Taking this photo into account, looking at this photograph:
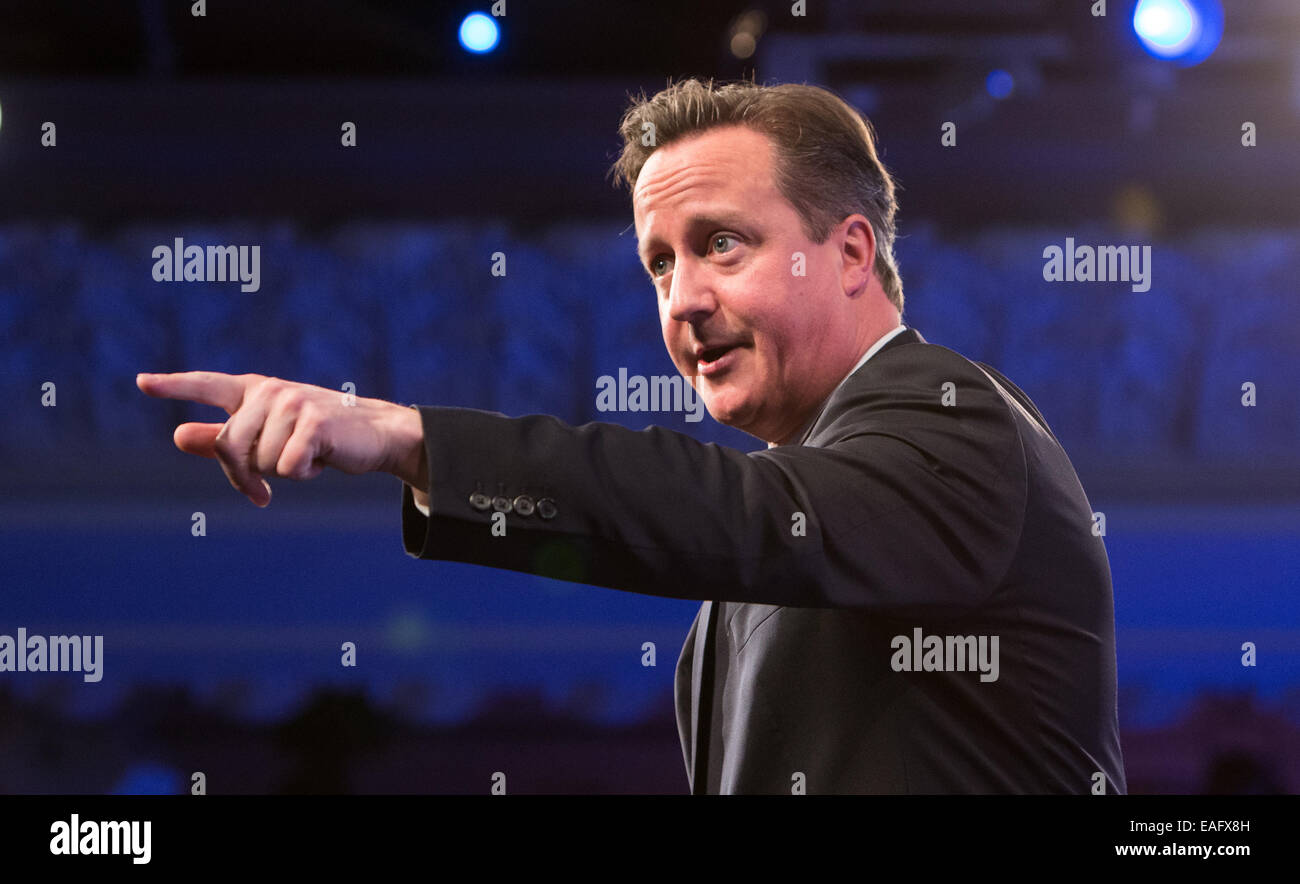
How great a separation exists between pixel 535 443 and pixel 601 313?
3568 mm

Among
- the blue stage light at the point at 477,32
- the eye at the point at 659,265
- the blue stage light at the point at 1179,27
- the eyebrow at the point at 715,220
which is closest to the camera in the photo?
the eyebrow at the point at 715,220

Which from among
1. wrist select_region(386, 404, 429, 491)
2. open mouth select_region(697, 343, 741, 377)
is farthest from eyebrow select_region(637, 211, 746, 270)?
wrist select_region(386, 404, 429, 491)

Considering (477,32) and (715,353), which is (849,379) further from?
(477,32)

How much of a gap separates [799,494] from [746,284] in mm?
539

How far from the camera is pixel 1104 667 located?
121 cm

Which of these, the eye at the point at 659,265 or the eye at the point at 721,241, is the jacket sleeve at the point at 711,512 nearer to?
the eye at the point at 721,241

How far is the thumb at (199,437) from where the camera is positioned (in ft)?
2.78

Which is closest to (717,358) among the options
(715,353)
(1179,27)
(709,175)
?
(715,353)

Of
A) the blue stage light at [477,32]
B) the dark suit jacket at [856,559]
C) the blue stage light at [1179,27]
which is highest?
the blue stage light at [477,32]

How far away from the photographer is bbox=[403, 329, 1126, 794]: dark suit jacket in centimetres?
89

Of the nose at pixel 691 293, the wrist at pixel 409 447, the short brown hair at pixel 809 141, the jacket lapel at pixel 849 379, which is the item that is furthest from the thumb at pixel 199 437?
the short brown hair at pixel 809 141

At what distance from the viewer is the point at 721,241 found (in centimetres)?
143
